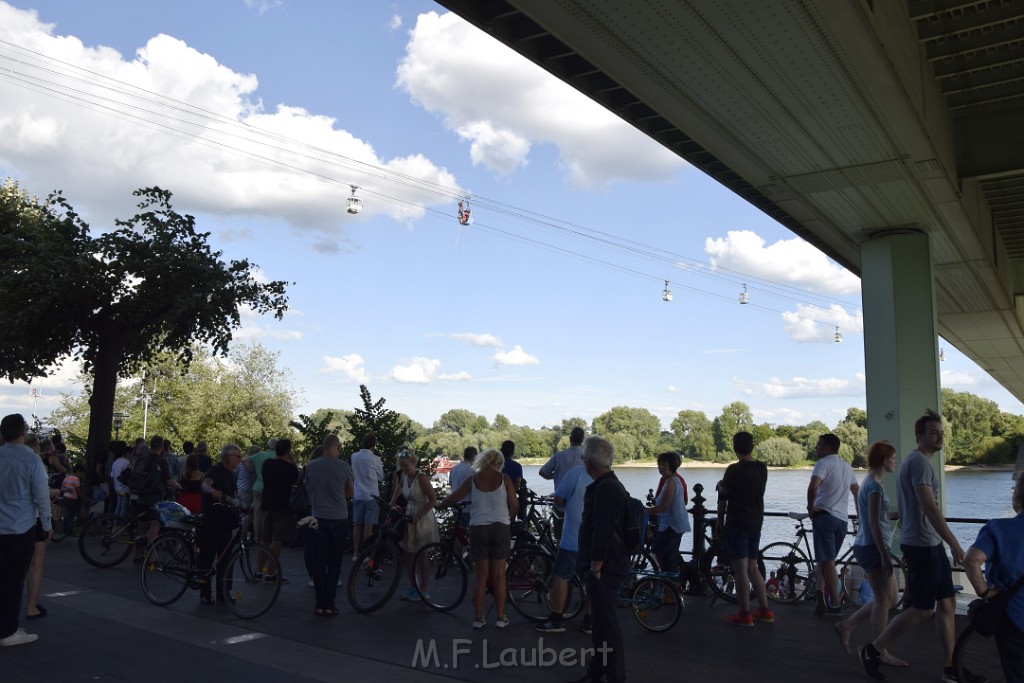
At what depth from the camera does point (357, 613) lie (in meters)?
8.87

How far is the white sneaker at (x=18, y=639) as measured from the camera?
23.6 ft

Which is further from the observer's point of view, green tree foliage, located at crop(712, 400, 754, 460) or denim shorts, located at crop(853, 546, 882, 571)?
green tree foliage, located at crop(712, 400, 754, 460)

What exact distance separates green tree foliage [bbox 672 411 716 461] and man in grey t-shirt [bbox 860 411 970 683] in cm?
2232

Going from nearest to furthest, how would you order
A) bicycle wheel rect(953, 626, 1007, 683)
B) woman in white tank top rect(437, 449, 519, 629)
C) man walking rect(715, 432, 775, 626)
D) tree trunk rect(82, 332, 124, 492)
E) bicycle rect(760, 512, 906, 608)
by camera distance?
bicycle wheel rect(953, 626, 1007, 683) → woman in white tank top rect(437, 449, 519, 629) → man walking rect(715, 432, 775, 626) → bicycle rect(760, 512, 906, 608) → tree trunk rect(82, 332, 124, 492)

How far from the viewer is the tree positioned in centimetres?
1655

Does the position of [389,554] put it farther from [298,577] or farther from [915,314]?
[915,314]

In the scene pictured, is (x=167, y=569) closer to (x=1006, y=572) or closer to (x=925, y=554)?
(x=925, y=554)

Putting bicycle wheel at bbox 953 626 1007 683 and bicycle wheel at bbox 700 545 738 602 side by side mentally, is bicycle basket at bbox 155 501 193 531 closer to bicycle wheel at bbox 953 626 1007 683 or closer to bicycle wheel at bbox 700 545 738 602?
bicycle wheel at bbox 700 545 738 602

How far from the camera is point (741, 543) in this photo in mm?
8492

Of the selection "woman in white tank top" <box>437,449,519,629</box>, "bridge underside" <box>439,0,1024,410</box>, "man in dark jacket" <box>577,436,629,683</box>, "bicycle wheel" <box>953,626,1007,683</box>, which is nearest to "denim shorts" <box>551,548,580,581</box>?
"woman in white tank top" <box>437,449,519,629</box>

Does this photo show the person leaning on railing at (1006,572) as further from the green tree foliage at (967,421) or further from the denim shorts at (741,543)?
the green tree foliage at (967,421)

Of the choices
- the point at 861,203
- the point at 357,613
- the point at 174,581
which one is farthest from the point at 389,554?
the point at 861,203

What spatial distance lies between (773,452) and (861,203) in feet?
46.9

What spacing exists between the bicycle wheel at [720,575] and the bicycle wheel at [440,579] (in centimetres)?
289
